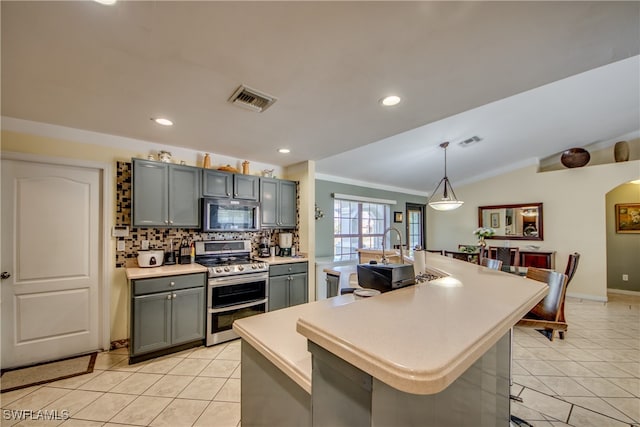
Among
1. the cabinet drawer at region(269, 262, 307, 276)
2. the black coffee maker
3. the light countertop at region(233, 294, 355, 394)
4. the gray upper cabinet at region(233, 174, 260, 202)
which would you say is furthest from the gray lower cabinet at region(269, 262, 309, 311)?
the light countertop at region(233, 294, 355, 394)

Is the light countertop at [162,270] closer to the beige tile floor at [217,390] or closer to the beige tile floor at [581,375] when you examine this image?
the beige tile floor at [217,390]

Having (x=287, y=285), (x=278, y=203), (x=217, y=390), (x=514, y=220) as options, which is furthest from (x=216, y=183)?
(x=514, y=220)

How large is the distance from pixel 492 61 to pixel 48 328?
→ 4.33 metres

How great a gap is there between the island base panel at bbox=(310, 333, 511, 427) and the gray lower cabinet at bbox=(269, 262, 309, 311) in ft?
8.83

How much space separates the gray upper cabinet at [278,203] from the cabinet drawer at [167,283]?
116 centimetres

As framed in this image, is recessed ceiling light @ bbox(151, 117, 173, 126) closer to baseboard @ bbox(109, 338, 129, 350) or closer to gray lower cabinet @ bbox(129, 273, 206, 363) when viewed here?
gray lower cabinet @ bbox(129, 273, 206, 363)

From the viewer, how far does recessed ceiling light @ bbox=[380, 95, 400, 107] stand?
6.48 feet

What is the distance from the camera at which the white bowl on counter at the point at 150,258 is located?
2828 millimetres

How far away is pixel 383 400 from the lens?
63cm

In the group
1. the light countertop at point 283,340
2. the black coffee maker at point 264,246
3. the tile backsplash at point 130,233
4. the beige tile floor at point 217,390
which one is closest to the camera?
the light countertop at point 283,340

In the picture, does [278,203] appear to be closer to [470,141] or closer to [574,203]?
[470,141]

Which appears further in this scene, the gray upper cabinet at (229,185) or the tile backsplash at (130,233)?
the gray upper cabinet at (229,185)

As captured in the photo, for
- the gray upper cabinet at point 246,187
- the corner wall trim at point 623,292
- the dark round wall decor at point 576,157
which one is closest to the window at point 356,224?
the gray upper cabinet at point 246,187

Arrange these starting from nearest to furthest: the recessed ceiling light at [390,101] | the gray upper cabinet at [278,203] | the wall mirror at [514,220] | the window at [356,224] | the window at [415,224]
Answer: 1. the recessed ceiling light at [390,101]
2. the gray upper cabinet at [278,203]
3. the window at [356,224]
4. the wall mirror at [514,220]
5. the window at [415,224]
